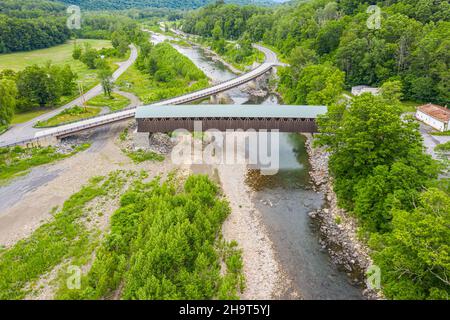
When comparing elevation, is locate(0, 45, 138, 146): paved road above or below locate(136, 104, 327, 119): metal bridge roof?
below

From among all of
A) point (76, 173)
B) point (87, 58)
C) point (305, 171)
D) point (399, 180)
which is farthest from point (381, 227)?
point (87, 58)

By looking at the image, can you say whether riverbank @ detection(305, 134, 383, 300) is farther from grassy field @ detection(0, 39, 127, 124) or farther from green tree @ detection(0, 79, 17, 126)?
grassy field @ detection(0, 39, 127, 124)

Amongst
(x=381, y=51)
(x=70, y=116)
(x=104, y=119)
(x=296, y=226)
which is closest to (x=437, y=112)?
(x=381, y=51)

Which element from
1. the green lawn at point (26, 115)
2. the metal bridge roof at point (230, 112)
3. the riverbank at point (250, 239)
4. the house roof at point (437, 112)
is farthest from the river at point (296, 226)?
the green lawn at point (26, 115)

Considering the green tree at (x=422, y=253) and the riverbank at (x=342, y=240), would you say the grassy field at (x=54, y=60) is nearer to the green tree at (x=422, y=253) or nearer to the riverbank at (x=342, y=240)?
the riverbank at (x=342, y=240)

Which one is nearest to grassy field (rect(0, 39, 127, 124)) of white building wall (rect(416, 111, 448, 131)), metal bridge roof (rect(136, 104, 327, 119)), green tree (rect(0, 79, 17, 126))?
green tree (rect(0, 79, 17, 126))
